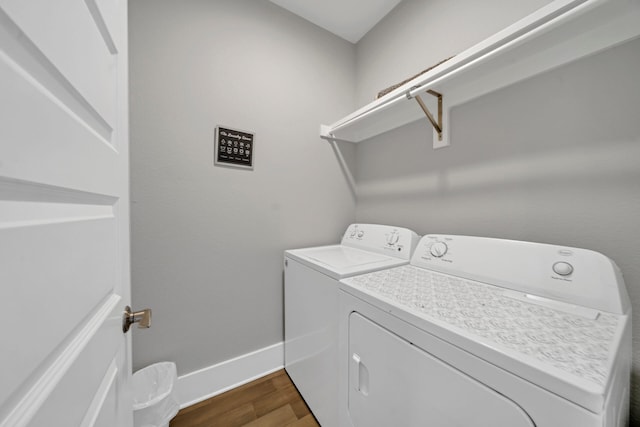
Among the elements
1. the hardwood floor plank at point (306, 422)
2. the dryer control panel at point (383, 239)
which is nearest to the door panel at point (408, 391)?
the hardwood floor plank at point (306, 422)

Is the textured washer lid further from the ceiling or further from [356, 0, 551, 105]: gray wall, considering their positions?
the ceiling

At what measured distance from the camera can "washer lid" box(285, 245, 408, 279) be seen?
3.32 ft

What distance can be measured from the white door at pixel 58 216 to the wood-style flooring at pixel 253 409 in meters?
0.84

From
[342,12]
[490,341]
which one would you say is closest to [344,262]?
[490,341]

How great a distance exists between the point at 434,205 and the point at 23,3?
1553mm

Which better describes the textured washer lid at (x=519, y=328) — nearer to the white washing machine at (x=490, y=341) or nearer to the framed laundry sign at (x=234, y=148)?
the white washing machine at (x=490, y=341)

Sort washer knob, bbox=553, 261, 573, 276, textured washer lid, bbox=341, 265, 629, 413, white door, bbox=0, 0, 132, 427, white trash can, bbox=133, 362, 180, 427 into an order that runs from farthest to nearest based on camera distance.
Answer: white trash can, bbox=133, 362, 180, 427 → washer knob, bbox=553, 261, 573, 276 → textured washer lid, bbox=341, 265, 629, 413 → white door, bbox=0, 0, 132, 427

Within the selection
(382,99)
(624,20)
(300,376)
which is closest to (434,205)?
(382,99)

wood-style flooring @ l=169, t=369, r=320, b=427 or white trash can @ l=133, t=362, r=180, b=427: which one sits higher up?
white trash can @ l=133, t=362, r=180, b=427

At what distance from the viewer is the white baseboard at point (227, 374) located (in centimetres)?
127

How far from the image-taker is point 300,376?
4.32 feet

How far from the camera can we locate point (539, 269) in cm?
80

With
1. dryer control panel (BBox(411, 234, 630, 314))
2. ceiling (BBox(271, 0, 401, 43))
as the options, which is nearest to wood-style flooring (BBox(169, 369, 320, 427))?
dryer control panel (BBox(411, 234, 630, 314))

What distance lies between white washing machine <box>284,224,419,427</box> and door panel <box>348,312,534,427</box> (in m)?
0.15
